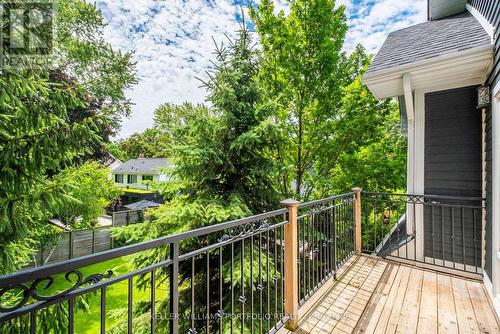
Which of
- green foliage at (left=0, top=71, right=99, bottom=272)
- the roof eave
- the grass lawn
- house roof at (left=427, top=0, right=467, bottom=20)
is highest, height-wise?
house roof at (left=427, top=0, right=467, bottom=20)

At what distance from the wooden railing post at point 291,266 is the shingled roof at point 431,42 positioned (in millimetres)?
2649

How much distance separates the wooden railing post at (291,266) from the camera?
7.77 feet

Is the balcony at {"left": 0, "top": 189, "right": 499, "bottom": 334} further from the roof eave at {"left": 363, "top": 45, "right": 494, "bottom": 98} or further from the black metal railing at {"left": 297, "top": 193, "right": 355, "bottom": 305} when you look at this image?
the roof eave at {"left": 363, "top": 45, "right": 494, "bottom": 98}

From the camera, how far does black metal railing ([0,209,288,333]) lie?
99cm

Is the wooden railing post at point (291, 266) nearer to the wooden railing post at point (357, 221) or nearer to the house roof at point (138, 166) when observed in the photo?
the wooden railing post at point (357, 221)

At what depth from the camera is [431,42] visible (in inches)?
142

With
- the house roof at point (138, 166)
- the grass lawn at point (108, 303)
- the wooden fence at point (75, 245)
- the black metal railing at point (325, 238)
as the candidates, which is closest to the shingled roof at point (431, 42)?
the black metal railing at point (325, 238)

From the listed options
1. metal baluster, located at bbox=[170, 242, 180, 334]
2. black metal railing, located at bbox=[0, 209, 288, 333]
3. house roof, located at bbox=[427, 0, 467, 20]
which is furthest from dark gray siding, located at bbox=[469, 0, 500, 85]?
metal baluster, located at bbox=[170, 242, 180, 334]

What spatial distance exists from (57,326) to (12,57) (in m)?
3.00

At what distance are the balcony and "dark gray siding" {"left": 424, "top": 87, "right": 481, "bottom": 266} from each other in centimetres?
2

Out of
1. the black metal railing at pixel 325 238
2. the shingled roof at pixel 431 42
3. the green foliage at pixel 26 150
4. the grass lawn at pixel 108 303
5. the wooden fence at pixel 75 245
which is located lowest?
the grass lawn at pixel 108 303

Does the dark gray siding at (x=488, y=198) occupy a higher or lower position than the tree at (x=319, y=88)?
lower

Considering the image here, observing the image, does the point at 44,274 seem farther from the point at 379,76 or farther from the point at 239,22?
the point at 239,22

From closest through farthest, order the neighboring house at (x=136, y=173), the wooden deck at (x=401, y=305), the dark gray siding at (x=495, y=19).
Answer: the wooden deck at (x=401, y=305)
the dark gray siding at (x=495, y=19)
the neighboring house at (x=136, y=173)
